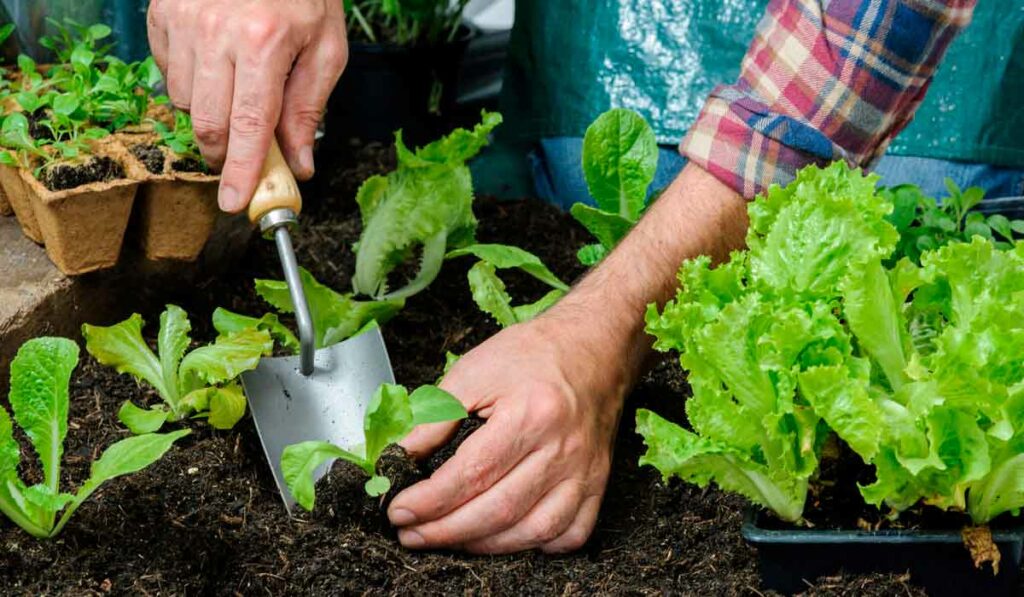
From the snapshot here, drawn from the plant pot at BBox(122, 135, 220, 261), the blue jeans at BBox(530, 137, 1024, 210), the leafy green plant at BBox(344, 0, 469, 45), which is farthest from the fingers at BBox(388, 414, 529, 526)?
the leafy green plant at BBox(344, 0, 469, 45)

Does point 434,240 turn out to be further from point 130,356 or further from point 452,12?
point 452,12

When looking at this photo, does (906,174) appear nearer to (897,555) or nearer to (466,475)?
(897,555)

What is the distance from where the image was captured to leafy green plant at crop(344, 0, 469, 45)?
237 centimetres

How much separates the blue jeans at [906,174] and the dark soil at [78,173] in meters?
0.96

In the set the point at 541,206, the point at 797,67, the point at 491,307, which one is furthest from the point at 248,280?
the point at 797,67

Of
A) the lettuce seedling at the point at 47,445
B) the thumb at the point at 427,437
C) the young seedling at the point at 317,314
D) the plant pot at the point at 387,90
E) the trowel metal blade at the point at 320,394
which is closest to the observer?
the lettuce seedling at the point at 47,445

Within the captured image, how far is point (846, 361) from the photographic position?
115cm

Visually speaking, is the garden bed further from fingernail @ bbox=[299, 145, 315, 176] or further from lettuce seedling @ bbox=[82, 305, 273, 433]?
fingernail @ bbox=[299, 145, 315, 176]

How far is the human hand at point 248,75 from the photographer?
4.53 feet

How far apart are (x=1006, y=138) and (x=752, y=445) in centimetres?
125

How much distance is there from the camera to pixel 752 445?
3.98ft

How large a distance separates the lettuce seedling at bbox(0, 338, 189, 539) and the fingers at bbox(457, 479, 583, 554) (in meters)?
0.35

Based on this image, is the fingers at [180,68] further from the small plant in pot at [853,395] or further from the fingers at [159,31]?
the small plant in pot at [853,395]

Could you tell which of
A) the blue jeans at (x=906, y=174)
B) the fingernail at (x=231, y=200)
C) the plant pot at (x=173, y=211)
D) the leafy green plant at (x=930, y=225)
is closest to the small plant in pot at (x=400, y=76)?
the blue jeans at (x=906, y=174)
